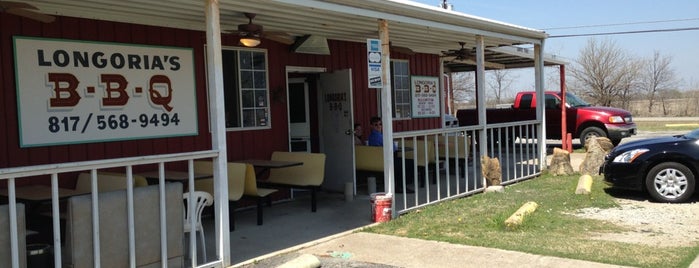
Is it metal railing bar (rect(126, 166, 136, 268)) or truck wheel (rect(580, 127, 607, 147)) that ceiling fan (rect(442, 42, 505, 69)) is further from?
metal railing bar (rect(126, 166, 136, 268))

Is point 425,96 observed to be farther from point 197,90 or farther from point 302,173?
point 197,90

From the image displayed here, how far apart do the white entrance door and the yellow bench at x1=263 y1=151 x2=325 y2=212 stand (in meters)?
1.35

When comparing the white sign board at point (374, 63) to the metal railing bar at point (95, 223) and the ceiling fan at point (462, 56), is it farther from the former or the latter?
the ceiling fan at point (462, 56)

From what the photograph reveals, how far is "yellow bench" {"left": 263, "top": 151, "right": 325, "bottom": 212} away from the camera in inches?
325

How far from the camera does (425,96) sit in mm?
12766

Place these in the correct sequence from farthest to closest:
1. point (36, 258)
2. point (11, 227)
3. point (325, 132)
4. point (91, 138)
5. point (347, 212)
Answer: point (325, 132), point (347, 212), point (91, 138), point (36, 258), point (11, 227)

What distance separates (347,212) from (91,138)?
11.1 feet

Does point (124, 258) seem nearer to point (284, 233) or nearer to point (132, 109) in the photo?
point (284, 233)

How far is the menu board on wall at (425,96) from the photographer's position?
12344 millimetres

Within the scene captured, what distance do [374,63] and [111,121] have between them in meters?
3.21

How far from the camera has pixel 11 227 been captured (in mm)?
3971

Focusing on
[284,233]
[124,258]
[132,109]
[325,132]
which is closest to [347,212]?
[284,233]

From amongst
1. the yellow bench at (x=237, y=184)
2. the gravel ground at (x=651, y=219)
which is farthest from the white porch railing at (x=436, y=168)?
the gravel ground at (x=651, y=219)

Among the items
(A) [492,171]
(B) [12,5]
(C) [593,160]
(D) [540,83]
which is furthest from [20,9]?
(C) [593,160]
